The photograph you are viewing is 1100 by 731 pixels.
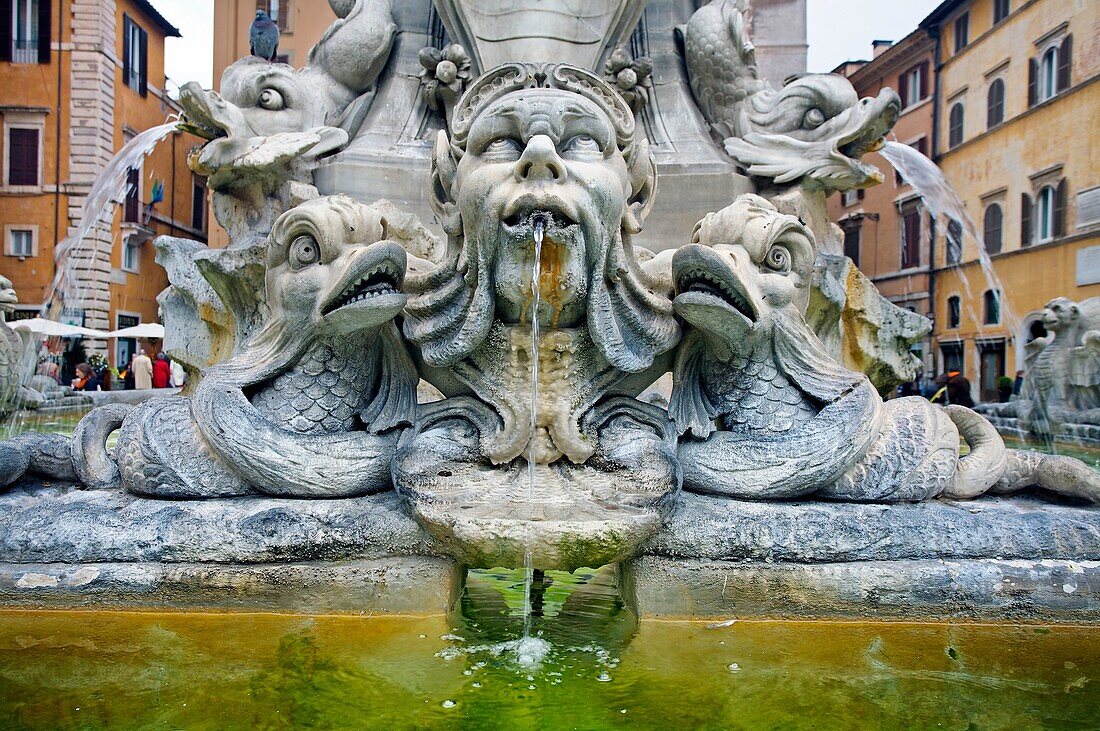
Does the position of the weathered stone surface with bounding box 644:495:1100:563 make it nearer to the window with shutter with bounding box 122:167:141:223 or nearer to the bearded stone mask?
the bearded stone mask

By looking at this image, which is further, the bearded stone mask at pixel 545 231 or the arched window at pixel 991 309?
the arched window at pixel 991 309

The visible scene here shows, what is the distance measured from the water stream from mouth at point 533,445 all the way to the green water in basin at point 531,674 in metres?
0.05

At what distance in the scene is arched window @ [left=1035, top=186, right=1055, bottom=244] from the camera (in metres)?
22.0

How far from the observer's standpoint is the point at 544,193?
2.50 m

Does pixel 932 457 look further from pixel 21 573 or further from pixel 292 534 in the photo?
pixel 21 573

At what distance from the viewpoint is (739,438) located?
2754 mm

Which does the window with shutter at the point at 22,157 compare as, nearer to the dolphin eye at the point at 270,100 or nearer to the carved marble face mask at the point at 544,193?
the dolphin eye at the point at 270,100

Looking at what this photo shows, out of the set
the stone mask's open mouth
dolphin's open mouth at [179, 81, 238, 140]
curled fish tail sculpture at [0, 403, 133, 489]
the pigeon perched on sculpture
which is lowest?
curled fish tail sculpture at [0, 403, 133, 489]

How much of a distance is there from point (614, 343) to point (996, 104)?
26.6 metres

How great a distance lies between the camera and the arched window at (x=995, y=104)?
24672 millimetres

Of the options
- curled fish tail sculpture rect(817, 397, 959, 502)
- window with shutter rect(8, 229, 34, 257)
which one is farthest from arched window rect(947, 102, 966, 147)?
window with shutter rect(8, 229, 34, 257)

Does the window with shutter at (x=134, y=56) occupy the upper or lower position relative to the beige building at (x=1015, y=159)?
upper

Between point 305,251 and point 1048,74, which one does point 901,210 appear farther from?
point 305,251

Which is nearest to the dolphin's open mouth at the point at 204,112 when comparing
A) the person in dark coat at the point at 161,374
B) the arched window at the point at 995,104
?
the person in dark coat at the point at 161,374
